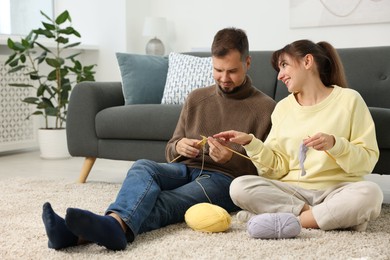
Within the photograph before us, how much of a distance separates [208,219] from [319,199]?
40cm

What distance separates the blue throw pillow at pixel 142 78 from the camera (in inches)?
136

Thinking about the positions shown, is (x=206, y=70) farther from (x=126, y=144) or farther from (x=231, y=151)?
(x=231, y=151)

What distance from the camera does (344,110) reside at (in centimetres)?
209

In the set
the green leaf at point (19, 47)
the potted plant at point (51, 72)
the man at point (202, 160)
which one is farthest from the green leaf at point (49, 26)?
the man at point (202, 160)

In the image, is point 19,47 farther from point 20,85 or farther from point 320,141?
point 320,141

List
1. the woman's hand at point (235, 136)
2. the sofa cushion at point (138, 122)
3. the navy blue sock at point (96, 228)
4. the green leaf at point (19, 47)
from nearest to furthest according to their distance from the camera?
the navy blue sock at point (96, 228) < the woman's hand at point (235, 136) < the sofa cushion at point (138, 122) < the green leaf at point (19, 47)

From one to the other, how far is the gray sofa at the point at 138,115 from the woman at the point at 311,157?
36.7 inches

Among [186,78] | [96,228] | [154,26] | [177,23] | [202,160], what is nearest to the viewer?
[96,228]

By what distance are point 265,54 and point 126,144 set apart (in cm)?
97

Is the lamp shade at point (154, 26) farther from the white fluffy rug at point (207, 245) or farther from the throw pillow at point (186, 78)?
the white fluffy rug at point (207, 245)

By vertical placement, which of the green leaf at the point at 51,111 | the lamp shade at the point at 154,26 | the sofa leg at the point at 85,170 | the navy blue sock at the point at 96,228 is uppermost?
the lamp shade at the point at 154,26

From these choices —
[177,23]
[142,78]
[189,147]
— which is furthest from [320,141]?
[177,23]

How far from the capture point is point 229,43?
2.23m

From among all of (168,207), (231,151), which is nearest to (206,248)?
(168,207)
